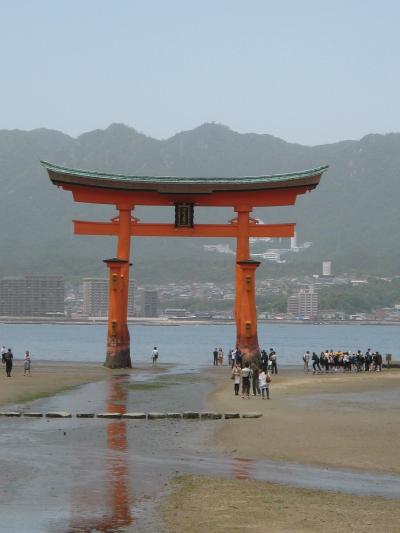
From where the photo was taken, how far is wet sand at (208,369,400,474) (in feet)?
78.5

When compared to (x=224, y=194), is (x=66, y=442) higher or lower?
lower

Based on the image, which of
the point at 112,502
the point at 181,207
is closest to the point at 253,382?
the point at 181,207

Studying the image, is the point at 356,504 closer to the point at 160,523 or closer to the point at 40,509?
the point at 160,523

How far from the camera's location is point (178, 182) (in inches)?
2160

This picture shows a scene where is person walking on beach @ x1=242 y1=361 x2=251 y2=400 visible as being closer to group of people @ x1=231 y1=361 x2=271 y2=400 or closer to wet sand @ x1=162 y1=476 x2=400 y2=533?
group of people @ x1=231 y1=361 x2=271 y2=400

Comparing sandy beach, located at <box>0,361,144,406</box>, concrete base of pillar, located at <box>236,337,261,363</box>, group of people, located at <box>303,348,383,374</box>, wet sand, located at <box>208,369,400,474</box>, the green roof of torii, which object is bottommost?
wet sand, located at <box>208,369,400,474</box>

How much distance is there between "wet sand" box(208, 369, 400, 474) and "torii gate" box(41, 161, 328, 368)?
10314 millimetres

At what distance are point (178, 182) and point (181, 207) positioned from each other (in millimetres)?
1747

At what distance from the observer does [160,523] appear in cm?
1711

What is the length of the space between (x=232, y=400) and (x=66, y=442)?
12017 mm


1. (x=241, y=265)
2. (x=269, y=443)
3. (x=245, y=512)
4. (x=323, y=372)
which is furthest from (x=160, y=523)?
(x=323, y=372)

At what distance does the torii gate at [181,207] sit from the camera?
178 ft

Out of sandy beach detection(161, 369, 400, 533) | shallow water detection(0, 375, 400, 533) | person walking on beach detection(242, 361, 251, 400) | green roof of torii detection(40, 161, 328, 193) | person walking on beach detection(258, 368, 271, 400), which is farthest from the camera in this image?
green roof of torii detection(40, 161, 328, 193)

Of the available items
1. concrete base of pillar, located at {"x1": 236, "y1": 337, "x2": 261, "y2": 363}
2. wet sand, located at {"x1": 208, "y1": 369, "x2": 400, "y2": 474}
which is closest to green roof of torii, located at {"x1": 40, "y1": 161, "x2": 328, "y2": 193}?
concrete base of pillar, located at {"x1": 236, "y1": 337, "x2": 261, "y2": 363}
